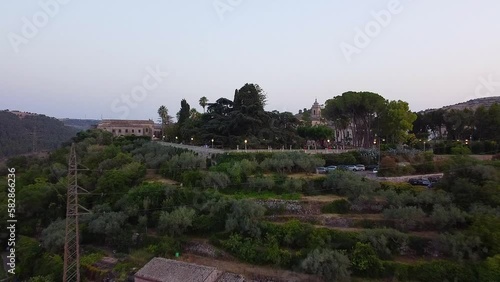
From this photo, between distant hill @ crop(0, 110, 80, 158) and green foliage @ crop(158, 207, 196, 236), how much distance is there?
3797 centimetres

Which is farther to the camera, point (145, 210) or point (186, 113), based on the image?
point (186, 113)

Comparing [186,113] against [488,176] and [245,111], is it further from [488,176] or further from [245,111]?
[488,176]

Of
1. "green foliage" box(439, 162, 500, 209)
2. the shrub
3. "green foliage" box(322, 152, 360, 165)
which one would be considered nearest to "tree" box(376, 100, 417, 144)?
the shrub

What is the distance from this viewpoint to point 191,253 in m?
18.5

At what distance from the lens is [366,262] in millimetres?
15211

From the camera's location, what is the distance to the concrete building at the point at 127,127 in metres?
72.4

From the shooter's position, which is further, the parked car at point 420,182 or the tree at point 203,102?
the tree at point 203,102

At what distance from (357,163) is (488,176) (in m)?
11.6

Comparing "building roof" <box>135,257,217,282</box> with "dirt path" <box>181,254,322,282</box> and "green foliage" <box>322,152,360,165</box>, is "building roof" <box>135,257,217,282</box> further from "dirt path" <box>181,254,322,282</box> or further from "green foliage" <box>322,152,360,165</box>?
"green foliage" <box>322,152,360,165</box>

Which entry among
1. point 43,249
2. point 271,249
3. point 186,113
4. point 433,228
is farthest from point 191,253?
point 186,113

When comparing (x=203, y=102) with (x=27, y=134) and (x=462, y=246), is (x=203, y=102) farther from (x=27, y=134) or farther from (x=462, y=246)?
Answer: (x=462, y=246)

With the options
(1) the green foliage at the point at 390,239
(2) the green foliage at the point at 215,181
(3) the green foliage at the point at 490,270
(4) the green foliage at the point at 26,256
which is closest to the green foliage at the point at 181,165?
(2) the green foliage at the point at 215,181

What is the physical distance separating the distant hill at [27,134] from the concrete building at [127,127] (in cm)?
817

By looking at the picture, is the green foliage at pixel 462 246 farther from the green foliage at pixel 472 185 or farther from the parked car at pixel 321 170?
the parked car at pixel 321 170
